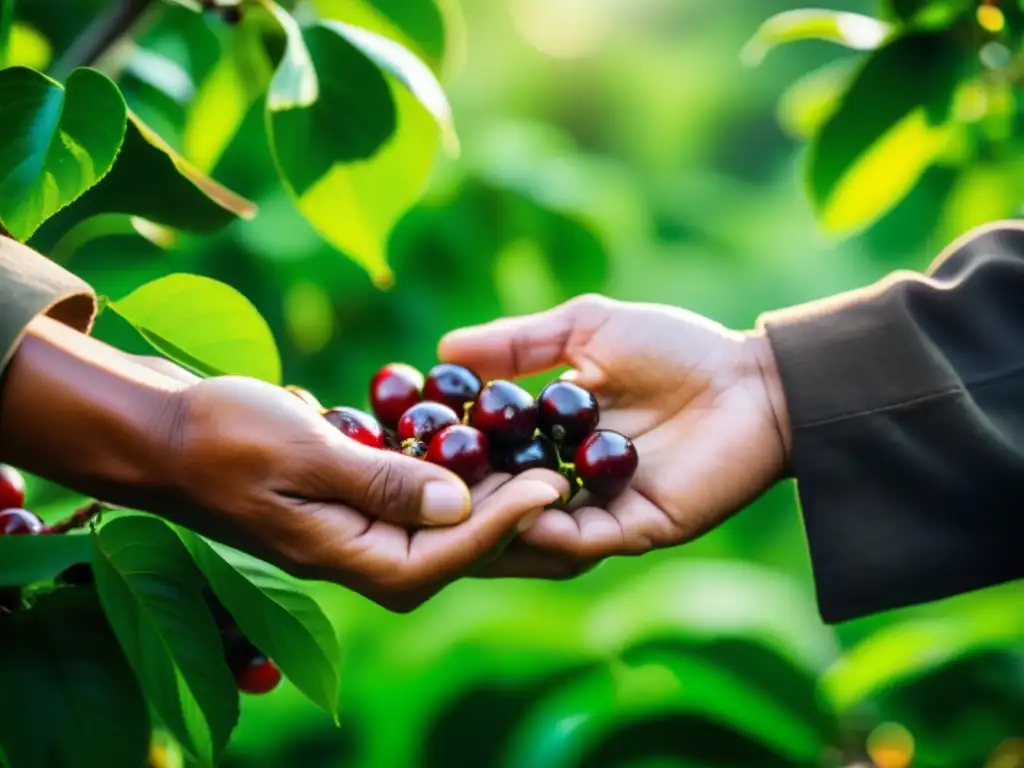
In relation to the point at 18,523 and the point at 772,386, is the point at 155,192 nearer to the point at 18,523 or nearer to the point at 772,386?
the point at 18,523

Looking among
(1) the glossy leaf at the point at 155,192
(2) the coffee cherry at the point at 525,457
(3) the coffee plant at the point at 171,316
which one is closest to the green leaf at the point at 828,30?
(3) the coffee plant at the point at 171,316

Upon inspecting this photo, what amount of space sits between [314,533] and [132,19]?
0.59 metres

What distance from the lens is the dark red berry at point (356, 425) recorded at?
41.3 inches

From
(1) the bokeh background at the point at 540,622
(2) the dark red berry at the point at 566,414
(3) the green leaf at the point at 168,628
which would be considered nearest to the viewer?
(3) the green leaf at the point at 168,628

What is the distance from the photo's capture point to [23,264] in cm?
83

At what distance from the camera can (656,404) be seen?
4.25 feet

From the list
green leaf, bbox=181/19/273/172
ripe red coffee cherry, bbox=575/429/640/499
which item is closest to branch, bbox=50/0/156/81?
green leaf, bbox=181/19/273/172

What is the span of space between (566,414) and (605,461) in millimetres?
84

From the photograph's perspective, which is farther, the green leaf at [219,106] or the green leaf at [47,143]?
the green leaf at [219,106]

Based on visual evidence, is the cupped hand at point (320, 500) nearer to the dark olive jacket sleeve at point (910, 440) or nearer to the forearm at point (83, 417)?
the forearm at point (83, 417)

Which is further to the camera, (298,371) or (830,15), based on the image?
(298,371)

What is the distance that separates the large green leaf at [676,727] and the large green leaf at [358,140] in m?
0.74

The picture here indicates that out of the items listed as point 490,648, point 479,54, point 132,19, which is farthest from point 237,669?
point 479,54

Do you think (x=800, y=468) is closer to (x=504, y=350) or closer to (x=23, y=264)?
(x=504, y=350)
